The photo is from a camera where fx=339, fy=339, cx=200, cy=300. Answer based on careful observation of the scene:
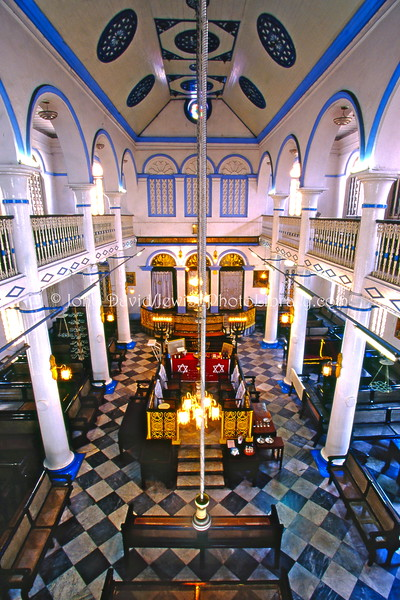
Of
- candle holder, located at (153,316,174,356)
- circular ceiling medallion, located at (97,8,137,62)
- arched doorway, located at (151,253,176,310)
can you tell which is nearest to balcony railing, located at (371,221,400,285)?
circular ceiling medallion, located at (97,8,137,62)

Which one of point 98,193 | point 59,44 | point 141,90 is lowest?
point 98,193

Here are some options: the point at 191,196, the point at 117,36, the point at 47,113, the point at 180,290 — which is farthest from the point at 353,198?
the point at 47,113

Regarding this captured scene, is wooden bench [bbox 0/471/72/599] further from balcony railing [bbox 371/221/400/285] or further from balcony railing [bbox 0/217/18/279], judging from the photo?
balcony railing [bbox 371/221/400/285]

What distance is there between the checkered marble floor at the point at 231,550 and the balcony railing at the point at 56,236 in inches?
194

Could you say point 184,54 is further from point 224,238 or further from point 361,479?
point 361,479

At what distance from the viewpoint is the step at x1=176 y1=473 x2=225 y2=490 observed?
7.54 meters

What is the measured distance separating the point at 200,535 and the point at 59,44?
9.53 meters

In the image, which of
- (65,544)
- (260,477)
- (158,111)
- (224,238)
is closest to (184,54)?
(158,111)

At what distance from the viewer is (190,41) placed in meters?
10.2

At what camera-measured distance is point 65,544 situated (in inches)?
243

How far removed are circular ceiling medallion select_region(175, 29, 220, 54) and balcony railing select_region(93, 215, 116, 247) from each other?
18.9 feet

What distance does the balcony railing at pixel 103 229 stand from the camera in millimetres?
10656

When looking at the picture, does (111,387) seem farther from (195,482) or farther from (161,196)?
(161,196)

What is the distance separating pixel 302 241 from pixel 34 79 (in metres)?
7.27
